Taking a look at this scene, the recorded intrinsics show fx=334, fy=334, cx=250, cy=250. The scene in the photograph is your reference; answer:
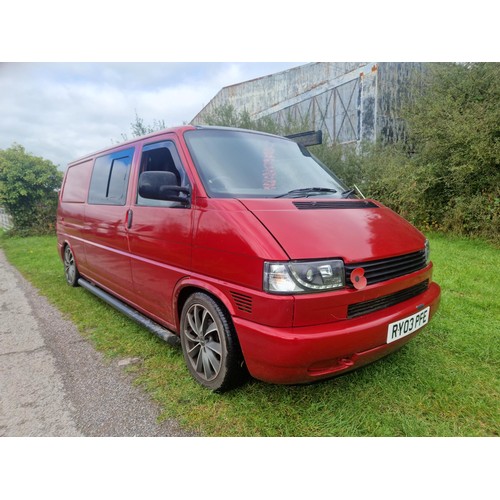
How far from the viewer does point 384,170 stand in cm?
1057

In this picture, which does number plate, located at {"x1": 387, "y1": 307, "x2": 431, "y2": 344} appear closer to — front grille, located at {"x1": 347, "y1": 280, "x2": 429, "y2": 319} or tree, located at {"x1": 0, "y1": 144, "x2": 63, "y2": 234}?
front grille, located at {"x1": 347, "y1": 280, "x2": 429, "y2": 319}

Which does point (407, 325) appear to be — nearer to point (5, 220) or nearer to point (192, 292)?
point (192, 292)

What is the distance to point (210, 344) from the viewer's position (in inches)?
97.5

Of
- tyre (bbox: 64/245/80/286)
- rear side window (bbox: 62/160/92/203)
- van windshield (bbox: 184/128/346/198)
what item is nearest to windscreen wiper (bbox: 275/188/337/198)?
van windshield (bbox: 184/128/346/198)

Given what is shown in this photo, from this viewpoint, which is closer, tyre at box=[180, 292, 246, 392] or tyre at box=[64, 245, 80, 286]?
tyre at box=[180, 292, 246, 392]

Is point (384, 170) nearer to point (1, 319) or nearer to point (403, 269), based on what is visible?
point (403, 269)

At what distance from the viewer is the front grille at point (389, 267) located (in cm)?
208

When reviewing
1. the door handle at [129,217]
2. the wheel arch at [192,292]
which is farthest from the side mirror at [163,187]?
the door handle at [129,217]

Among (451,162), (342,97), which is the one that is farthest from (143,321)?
(342,97)

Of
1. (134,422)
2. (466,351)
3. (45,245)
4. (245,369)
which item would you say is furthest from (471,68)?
(45,245)

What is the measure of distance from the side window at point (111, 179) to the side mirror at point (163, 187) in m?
0.95

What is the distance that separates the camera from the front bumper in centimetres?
186

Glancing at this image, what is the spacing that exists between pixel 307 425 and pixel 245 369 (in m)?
0.54

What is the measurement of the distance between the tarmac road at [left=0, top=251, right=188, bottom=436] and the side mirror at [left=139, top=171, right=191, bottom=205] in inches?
59.5
